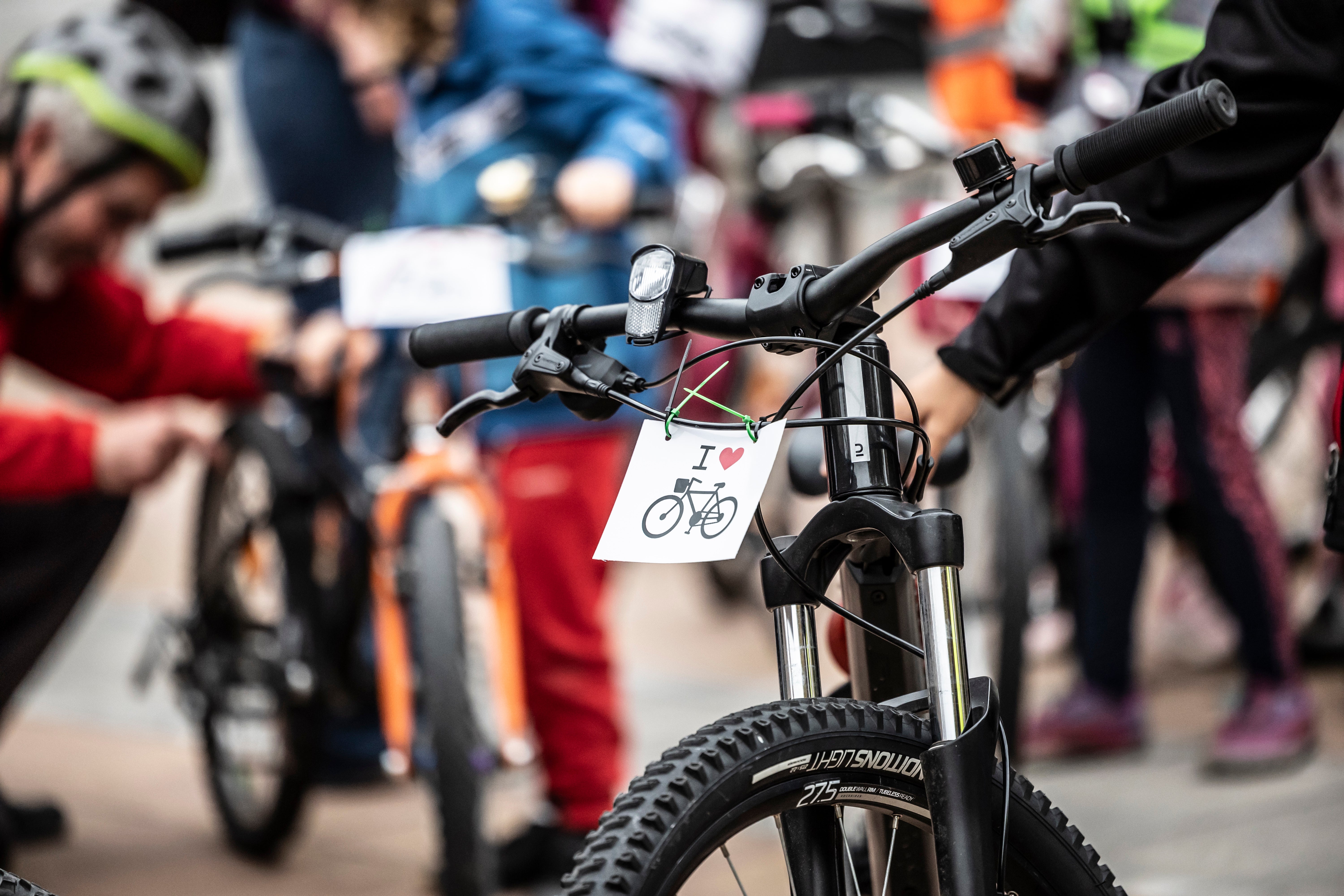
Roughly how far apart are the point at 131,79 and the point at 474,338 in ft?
6.27

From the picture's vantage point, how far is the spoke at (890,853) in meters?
1.33

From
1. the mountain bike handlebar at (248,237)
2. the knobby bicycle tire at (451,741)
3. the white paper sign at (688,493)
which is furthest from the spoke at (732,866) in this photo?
the mountain bike handlebar at (248,237)

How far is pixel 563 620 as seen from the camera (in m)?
2.83

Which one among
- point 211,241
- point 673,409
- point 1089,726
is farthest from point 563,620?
point 673,409

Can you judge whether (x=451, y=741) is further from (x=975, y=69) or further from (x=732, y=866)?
(x=975, y=69)

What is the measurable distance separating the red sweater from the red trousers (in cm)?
76

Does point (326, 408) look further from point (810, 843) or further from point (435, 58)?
point (810, 843)

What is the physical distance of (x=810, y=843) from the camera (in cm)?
121

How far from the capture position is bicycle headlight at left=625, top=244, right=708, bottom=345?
1175mm

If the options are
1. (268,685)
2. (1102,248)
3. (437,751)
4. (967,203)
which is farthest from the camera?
(268,685)

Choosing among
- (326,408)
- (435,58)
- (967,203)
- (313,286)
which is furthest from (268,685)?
(967,203)

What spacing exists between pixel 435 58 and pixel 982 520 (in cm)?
196

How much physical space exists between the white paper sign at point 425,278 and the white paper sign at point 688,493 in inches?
56.7

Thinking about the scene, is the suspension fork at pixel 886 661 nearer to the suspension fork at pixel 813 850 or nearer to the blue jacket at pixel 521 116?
the suspension fork at pixel 813 850
